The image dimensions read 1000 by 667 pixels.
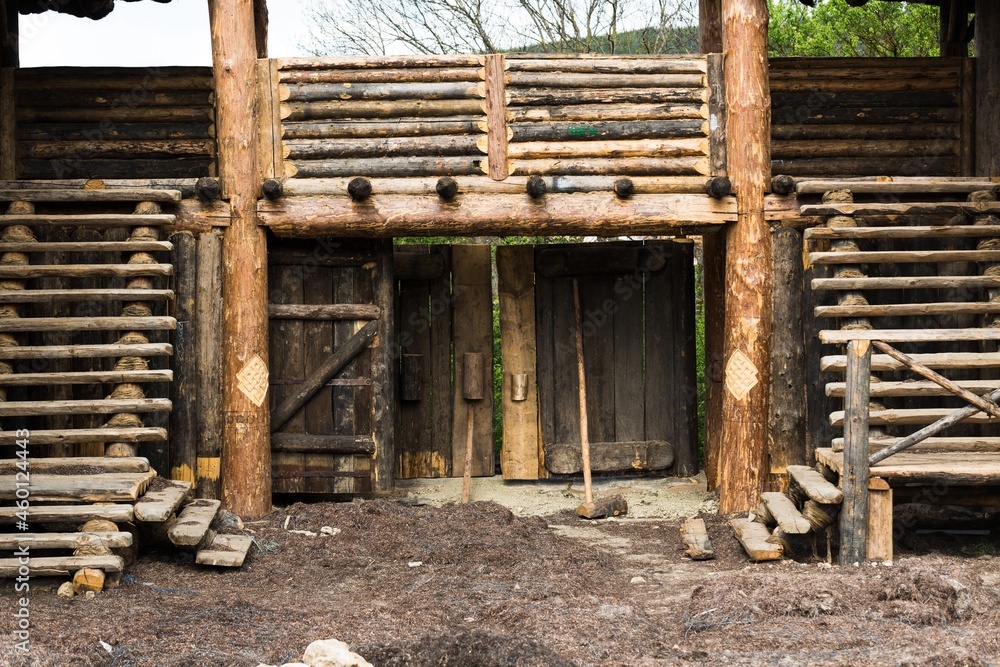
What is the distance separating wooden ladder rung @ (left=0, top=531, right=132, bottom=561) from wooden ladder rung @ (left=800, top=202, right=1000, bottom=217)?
5.94 m

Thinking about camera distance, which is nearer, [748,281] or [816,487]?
[816,487]

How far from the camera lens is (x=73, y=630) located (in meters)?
5.90

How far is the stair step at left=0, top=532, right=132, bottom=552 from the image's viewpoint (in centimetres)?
695

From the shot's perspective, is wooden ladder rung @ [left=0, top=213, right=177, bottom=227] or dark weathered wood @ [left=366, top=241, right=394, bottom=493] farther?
dark weathered wood @ [left=366, top=241, right=394, bottom=493]

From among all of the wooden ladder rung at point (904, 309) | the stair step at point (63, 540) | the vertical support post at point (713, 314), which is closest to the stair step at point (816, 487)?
the wooden ladder rung at point (904, 309)

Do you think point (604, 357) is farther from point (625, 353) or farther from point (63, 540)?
point (63, 540)

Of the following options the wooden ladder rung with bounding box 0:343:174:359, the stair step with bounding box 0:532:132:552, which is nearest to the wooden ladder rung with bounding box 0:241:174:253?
the wooden ladder rung with bounding box 0:343:174:359

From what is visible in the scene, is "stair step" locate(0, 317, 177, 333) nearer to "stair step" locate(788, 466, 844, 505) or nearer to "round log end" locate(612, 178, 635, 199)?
"round log end" locate(612, 178, 635, 199)

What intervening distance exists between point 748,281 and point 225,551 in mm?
4833

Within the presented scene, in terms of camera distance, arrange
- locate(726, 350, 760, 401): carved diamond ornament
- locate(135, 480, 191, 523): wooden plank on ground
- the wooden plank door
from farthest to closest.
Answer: the wooden plank door → locate(726, 350, 760, 401): carved diamond ornament → locate(135, 480, 191, 523): wooden plank on ground

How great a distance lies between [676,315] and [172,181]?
203 inches

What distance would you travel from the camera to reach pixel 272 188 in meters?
9.28

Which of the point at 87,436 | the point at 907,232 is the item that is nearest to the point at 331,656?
the point at 87,436

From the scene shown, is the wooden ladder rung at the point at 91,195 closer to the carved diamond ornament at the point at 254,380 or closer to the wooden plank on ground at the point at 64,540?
the carved diamond ornament at the point at 254,380
